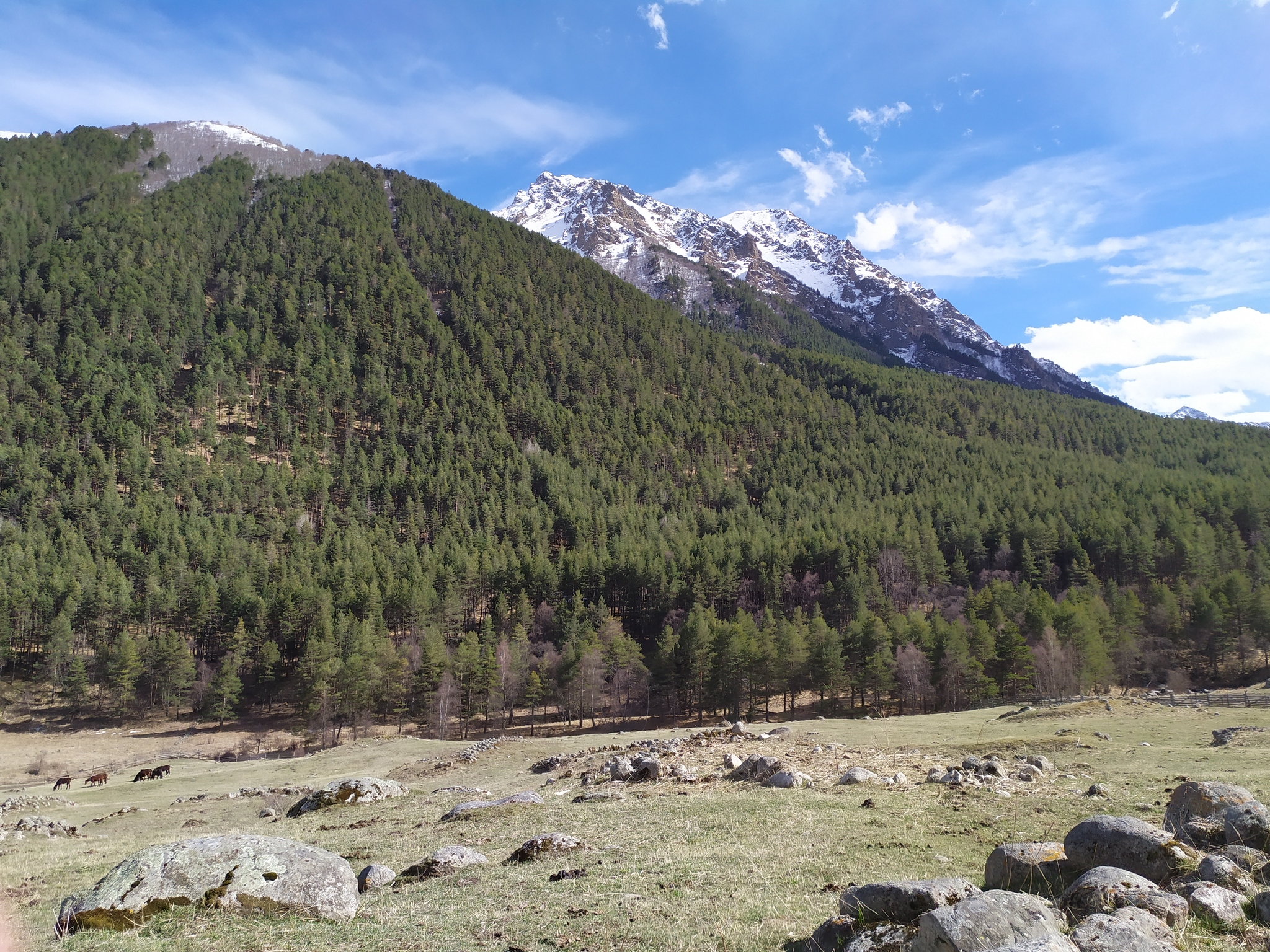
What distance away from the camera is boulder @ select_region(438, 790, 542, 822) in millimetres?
23062

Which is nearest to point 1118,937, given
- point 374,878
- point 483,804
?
point 374,878

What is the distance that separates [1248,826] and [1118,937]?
24.3 ft

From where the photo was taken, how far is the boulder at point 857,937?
25.5ft

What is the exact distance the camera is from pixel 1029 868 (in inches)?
408

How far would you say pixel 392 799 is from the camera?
1172 inches

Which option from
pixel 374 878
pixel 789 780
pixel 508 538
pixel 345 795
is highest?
pixel 508 538

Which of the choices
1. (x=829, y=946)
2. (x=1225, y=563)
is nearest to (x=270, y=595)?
(x=829, y=946)

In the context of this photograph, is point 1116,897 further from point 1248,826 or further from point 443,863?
point 443,863

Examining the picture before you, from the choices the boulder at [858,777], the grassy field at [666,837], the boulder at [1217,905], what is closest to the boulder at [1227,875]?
the boulder at [1217,905]

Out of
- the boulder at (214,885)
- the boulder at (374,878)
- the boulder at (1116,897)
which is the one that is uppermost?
the boulder at (1116,897)

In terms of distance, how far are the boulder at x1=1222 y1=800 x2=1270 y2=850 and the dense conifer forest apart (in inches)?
2641

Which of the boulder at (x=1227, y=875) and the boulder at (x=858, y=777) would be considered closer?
the boulder at (x=1227, y=875)

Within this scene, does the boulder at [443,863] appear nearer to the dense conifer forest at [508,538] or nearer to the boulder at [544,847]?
the boulder at [544,847]

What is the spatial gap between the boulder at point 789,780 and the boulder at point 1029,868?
14156mm
